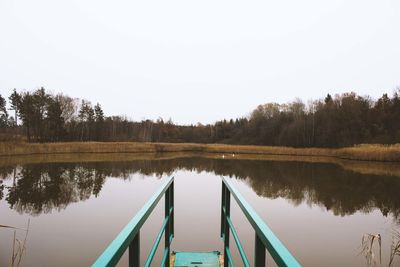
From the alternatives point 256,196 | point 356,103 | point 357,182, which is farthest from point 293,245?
point 356,103

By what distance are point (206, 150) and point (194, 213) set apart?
86.9ft

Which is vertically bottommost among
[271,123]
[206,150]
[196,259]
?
[206,150]

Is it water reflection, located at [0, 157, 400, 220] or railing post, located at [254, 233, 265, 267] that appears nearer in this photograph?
railing post, located at [254, 233, 265, 267]

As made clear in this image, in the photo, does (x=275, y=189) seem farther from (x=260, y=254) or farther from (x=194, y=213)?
(x=260, y=254)

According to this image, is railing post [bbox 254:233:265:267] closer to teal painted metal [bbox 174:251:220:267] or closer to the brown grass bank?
teal painted metal [bbox 174:251:220:267]

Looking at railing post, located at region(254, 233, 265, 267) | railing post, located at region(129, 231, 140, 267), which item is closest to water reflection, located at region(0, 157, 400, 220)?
railing post, located at region(129, 231, 140, 267)

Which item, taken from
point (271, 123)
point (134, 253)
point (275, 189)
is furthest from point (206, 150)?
point (134, 253)

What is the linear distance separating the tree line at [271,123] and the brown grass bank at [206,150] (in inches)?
268

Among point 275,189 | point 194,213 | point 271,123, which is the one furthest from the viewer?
point 271,123

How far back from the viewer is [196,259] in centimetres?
316

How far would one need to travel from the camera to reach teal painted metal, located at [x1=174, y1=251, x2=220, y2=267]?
9.82 ft

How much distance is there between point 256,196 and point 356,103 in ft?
104

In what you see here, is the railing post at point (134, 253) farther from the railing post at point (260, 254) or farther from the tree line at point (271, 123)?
the tree line at point (271, 123)

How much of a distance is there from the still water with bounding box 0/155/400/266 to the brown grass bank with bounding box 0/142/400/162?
8501 mm
